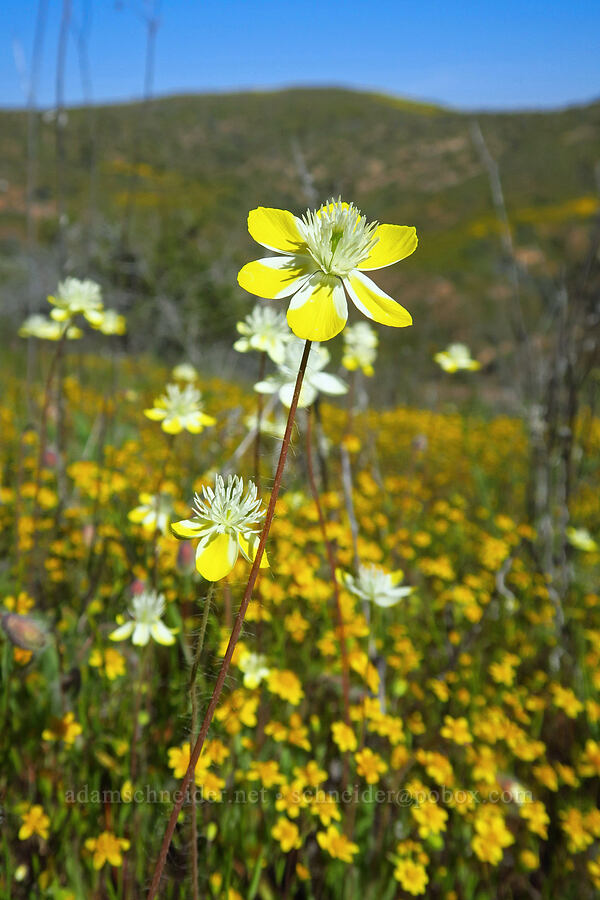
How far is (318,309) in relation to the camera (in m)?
0.71

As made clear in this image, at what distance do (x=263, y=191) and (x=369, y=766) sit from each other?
19491 mm

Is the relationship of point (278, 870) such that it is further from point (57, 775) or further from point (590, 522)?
point (590, 522)

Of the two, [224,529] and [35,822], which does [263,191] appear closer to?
[35,822]

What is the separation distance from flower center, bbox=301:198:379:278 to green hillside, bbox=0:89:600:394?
0.68ft

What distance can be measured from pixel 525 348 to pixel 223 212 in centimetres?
3092

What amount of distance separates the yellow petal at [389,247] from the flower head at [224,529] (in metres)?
0.35

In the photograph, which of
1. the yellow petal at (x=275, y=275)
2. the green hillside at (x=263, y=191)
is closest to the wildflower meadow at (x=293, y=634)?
the yellow petal at (x=275, y=275)

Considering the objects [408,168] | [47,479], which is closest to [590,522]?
[47,479]

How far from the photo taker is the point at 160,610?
1349 millimetres

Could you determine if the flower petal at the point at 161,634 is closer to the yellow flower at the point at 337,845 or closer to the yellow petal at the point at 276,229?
the yellow flower at the point at 337,845

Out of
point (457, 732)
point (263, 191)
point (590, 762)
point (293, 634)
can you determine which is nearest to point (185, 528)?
point (457, 732)

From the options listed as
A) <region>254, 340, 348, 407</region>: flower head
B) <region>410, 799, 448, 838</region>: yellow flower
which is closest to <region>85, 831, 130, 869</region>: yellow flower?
<region>410, 799, 448, 838</region>: yellow flower

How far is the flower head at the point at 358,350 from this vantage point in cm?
203

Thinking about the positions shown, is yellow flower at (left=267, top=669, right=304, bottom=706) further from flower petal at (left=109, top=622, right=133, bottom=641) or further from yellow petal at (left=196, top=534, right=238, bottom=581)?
yellow petal at (left=196, top=534, right=238, bottom=581)
